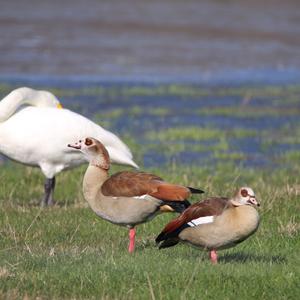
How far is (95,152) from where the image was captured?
28.6 ft

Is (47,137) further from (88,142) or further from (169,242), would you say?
(169,242)

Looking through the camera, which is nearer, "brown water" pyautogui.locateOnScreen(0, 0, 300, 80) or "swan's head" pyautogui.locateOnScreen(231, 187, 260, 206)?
"swan's head" pyautogui.locateOnScreen(231, 187, 260, 206)

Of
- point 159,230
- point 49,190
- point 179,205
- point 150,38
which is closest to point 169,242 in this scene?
point 179,205

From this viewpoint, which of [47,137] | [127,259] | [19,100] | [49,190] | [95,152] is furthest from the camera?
[19,100]

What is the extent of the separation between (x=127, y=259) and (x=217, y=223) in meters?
0.77

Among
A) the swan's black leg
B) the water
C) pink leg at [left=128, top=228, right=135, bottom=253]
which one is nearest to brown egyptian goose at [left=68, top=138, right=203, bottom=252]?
pink leg at [left=128, top=228, right=135, bottom=253]

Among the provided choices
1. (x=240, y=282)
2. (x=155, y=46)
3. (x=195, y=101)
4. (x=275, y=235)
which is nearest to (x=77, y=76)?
(x=195, y=101)

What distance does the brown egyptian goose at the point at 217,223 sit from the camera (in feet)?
24.8

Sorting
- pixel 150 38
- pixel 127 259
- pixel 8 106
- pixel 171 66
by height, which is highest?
pixel 127 259

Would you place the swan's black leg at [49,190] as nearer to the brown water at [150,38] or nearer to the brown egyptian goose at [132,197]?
the brown egyptian goose at [132,197]

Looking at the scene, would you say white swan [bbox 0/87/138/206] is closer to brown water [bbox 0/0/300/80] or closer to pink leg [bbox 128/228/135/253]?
pink leg [bbox 128/228/135/253]

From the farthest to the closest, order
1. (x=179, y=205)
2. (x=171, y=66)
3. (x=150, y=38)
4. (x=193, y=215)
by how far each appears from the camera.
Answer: (x=150, y=38) < (x=171, y=66) < (x=179, y=205) < (x=193, y=215)

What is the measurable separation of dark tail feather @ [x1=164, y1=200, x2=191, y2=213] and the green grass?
0.37m

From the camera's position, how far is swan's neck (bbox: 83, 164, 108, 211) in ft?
27.9
